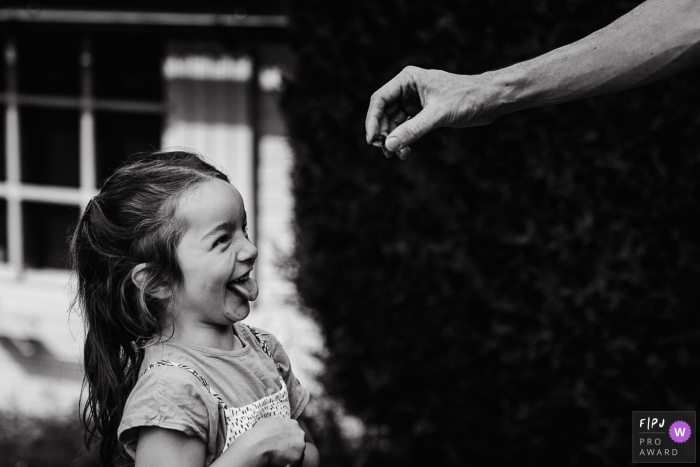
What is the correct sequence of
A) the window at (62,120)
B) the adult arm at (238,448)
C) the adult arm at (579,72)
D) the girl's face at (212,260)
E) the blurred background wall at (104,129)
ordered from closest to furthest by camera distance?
the adult arm at (238,448)
the girl's face at (212,260)
the adult arm at (579,72)
the blurred background wall at (104,129)
the window at (62,120)

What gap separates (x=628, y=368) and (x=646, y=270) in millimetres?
428

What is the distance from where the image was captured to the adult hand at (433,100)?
5.69 feet

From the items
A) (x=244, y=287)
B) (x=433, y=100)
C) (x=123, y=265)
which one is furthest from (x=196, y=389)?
(x=433, y=100)

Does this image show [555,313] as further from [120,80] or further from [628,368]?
[120,80]

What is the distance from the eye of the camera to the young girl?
1.55 meters

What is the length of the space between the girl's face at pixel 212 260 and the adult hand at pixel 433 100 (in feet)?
1.25

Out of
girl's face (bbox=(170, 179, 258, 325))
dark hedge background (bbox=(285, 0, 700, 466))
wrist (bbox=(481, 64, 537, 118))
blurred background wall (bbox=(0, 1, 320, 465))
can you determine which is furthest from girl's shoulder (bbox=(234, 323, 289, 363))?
blurred background wall (bbox=(0, 1, 320, 465))

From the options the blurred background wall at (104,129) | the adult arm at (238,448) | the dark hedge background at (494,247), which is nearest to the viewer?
the adult arm at (238,448)

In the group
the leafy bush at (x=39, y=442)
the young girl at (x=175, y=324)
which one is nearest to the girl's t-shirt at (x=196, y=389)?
the young girl at (x=175, y=324)

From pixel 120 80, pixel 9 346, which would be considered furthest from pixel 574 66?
pixel 9 346

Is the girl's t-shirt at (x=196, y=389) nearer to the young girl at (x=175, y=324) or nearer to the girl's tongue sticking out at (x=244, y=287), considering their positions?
the young girl at (x=175, y=324)

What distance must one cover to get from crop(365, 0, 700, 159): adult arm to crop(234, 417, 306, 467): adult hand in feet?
2.25

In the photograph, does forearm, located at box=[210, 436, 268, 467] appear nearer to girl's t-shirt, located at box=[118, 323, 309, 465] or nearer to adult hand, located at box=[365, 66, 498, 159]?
girl's t-shirt, located at box=[118, 323, 309, 465]

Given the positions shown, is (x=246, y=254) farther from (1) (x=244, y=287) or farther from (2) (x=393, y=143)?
(2) (x=393, y=143)
